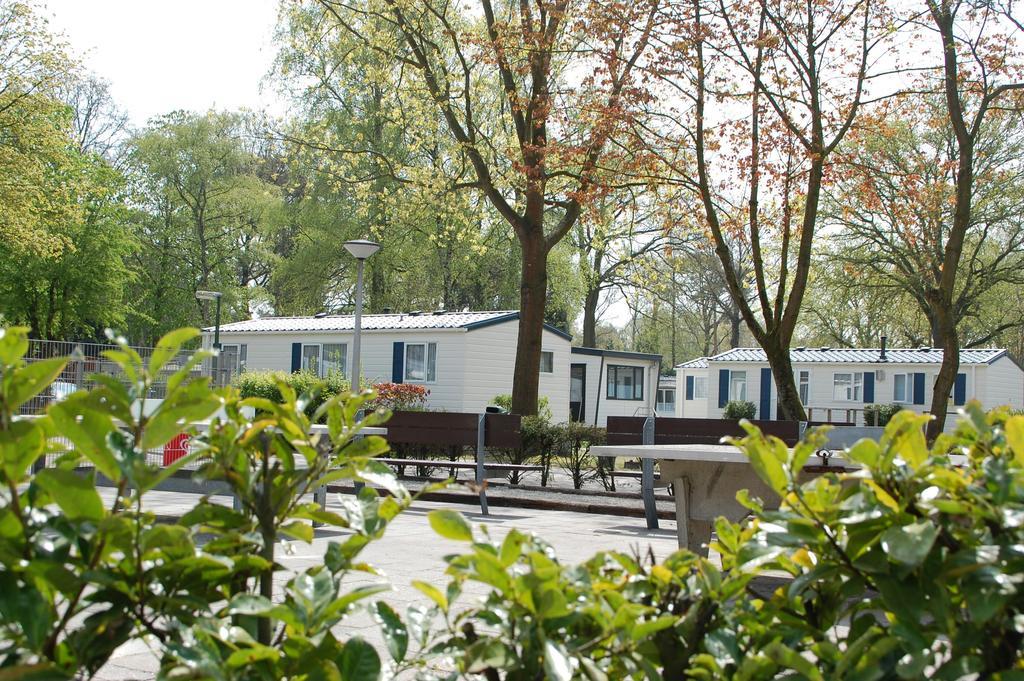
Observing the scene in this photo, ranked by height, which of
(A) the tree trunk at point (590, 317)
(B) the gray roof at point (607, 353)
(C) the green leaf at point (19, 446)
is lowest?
(C) the green leaf at point (19, 446)

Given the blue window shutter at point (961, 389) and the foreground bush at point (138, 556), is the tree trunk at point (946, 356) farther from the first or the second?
the blue window shutter at point (961, 389)

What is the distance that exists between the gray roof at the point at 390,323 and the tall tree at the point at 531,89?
21.3 ft

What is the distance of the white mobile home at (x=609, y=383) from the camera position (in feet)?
119

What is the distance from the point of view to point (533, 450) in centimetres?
1510

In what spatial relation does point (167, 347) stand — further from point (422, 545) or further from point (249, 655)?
point (422, 545)

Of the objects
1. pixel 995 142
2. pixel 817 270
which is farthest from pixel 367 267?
pixel 995 142

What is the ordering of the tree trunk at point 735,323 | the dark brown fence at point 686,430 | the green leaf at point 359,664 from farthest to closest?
the tree trunk at point 735,323 → the dark brown fence at point 686,430 → the green leaf at point 359,664

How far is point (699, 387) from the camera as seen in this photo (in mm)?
48156

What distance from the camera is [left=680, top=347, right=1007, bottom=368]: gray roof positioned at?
125 ft

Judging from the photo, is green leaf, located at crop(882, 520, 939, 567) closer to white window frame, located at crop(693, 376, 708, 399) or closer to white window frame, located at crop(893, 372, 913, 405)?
white window frame, located at crop(893, 372, 913, 405)

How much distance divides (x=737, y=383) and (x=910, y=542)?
4204cm

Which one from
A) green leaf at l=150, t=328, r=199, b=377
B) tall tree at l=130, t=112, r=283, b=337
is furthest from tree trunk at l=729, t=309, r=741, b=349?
green leaf at l=150, t=328, r=199, b=377

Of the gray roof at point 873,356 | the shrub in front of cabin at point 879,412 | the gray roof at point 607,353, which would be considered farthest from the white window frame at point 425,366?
the gray roof at point 873,356

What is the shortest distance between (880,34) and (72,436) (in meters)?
14.7
